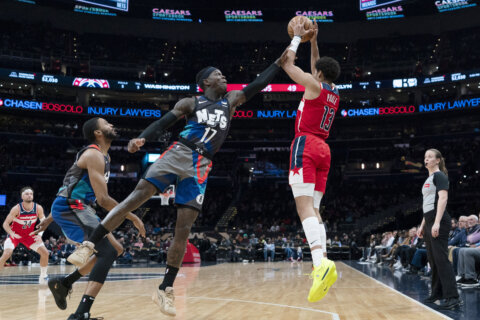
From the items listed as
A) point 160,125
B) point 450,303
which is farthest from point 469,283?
point 160,125

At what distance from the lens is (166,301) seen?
436cm

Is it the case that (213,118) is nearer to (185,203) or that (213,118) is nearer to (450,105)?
(185,203)

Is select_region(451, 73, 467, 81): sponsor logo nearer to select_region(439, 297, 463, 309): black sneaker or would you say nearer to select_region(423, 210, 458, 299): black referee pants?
select_region(423, 210, 458, 299): black referee pants

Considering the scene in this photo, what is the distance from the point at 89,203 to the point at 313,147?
7.72ft

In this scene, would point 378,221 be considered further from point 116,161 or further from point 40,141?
point 40,141

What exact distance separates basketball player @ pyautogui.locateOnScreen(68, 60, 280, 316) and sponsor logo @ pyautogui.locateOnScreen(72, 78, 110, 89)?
31.1m

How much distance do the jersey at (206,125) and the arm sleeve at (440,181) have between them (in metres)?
3.05

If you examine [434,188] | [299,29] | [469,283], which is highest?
[299,29]

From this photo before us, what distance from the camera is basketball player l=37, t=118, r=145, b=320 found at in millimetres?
4586

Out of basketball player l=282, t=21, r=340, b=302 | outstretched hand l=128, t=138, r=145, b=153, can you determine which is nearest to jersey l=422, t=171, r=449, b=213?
basketball player l=282, t=21, r=340, b=302

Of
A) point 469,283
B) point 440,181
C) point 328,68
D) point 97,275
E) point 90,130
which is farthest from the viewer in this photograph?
point 469,283

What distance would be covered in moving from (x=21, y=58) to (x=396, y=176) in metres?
26.7

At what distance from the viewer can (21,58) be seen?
3400 centimetres

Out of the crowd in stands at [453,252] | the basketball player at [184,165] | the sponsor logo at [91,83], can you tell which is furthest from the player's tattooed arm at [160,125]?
the sponsor logo at [91,83]
